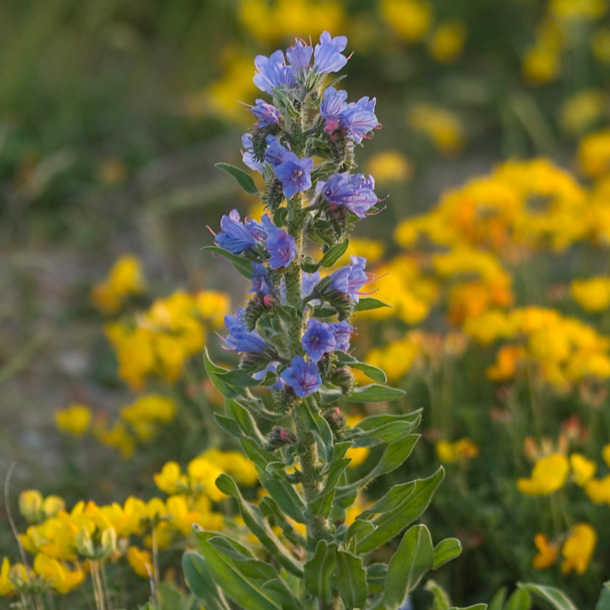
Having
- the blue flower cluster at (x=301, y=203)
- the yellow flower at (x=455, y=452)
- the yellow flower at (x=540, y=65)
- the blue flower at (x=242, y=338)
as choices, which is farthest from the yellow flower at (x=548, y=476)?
the yellow flower at (x=540, y=65)

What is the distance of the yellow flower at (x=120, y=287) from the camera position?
10.8 feet

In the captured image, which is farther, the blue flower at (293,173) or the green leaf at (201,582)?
the green leaf at (201,582)

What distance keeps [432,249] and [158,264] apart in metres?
1.41

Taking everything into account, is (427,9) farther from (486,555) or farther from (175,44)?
(486,555)

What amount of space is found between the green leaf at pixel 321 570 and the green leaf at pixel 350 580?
0.05 feet

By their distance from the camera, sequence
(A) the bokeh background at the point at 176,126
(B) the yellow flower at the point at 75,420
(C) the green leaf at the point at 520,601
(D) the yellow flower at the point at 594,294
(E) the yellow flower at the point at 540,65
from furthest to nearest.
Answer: (E) the yellow flower at the point at 540,65 < (A) the bokeh background at the point at 176,126 < (D) the yellow flower at the point at 594,294 < (B) the yellow flower at the point at 75,420 < (C) the green leaf at the point at 520,601

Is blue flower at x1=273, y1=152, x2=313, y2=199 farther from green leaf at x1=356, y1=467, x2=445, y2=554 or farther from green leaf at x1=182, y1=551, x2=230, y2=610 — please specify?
green leaf at x1=182, y1=551, x2=230, y2=610

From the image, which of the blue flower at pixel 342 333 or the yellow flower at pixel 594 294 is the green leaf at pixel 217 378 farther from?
the yellow flower at pixel 594 294

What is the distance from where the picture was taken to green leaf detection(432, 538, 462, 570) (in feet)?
5.36

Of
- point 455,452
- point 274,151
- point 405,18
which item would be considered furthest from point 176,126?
point 274,151

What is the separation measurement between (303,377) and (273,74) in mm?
520

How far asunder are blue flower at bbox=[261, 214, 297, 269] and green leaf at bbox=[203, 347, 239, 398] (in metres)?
0.24

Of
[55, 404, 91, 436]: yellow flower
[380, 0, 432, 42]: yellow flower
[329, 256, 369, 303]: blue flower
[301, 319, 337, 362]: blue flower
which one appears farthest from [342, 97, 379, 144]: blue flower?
[380, 0, 432, 42]: yellow flower

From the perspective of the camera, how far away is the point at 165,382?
2.90 m
